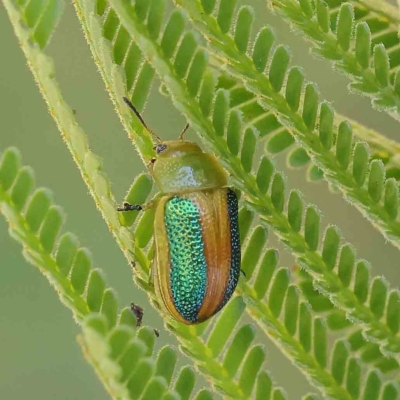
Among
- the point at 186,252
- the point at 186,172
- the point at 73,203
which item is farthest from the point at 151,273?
the point at 73,203

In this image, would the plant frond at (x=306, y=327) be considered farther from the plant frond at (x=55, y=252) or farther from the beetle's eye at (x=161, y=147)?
the beetle's eye at (x=161, y=147)

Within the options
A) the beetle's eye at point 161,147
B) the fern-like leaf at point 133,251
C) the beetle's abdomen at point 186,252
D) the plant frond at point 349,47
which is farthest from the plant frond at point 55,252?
the beetle's eye at point 161,147

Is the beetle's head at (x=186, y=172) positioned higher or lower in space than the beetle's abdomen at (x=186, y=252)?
higher

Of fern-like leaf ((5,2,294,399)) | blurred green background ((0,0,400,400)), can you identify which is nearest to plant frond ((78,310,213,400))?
fern-like leaf ((5,2,294,399))

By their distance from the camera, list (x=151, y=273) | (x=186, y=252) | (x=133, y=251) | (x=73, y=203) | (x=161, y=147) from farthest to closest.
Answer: (x=73, y=203)
(x=161, y=147)
(x=186, y=252)
(x=151, y=273)
(x=133, y=251)

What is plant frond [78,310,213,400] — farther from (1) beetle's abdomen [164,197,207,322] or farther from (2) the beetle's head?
(2) the beetle's head

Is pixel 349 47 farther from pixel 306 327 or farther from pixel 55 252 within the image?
pixel 55 252
